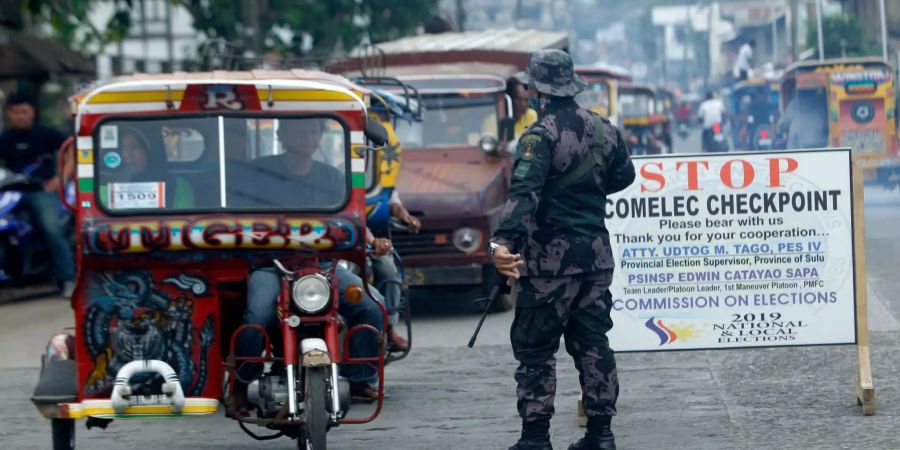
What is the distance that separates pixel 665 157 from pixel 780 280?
2.81 feet

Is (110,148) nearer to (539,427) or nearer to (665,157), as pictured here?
(539,427)

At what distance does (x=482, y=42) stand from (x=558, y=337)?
468 inches

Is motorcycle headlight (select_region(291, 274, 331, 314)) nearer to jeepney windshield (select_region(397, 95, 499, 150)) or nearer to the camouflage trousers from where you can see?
the camouflage trousers

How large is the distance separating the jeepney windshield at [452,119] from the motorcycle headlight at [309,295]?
7.73m

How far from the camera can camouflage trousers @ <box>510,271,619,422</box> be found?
7414 millimetres

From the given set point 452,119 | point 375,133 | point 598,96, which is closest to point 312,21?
point 598,96

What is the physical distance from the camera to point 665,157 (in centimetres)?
858

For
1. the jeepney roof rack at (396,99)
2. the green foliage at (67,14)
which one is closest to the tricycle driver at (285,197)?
the jeepney roof rack at (396,99)

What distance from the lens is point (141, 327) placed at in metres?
7.48

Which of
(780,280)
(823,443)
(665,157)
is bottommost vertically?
(823,443)

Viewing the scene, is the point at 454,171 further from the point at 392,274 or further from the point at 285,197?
the point at 285,197

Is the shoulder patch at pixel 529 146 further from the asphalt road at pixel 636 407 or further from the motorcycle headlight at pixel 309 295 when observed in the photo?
the asphalt road at pixel 636 407

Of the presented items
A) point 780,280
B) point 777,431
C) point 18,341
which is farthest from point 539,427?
point 18,341

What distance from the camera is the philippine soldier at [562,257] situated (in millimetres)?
7406
